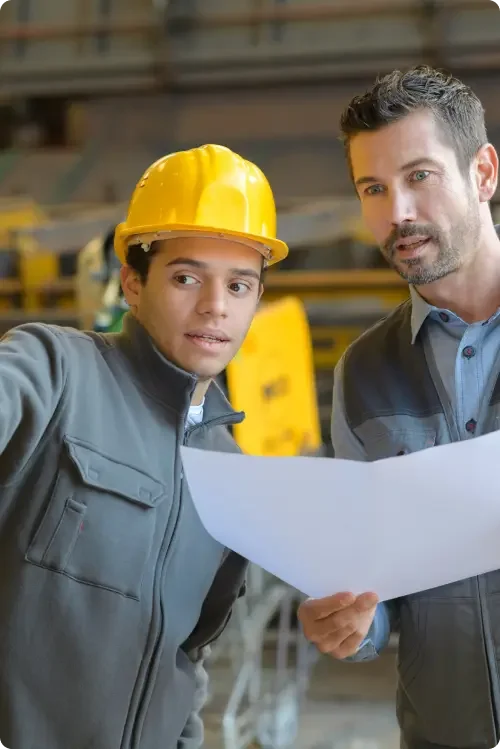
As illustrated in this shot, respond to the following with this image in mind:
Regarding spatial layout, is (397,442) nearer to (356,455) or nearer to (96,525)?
(356,455)

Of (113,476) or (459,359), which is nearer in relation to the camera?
(113,476)

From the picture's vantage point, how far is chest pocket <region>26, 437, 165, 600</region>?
1173mm

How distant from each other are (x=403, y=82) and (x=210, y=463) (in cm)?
75

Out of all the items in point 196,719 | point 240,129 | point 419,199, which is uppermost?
point 240,129

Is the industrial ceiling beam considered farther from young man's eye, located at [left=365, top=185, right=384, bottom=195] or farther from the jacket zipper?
the jacket zipper

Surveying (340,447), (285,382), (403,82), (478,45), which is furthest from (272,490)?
(478,45)

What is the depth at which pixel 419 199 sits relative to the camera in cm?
131

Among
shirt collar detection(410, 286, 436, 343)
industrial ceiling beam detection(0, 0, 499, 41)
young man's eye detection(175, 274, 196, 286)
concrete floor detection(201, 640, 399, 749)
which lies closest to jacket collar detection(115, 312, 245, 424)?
young man's eye detection(175, 274, 196, 286)

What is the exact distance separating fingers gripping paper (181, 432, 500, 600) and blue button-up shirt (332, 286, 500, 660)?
0.25 meters

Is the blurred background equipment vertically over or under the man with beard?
over

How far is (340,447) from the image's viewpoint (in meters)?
1.48

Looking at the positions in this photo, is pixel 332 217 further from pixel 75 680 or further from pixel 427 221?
pixel 75 680

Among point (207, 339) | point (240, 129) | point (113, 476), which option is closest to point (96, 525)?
point (113, 476)

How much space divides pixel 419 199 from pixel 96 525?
72 cm
